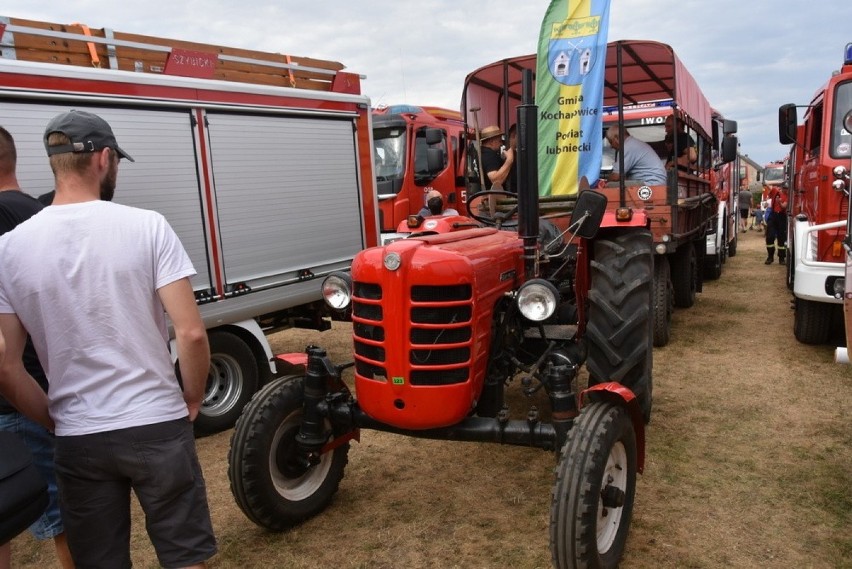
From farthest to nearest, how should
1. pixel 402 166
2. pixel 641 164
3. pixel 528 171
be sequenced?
pixel 402 166 → pixel 641 164 → pixel 528 171

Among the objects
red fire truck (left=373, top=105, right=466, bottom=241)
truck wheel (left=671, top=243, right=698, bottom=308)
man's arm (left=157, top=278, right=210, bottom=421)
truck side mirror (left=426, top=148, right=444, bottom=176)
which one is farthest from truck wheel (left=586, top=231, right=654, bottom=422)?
red fire truck (left=373, top=105, right=466, bottom=241)

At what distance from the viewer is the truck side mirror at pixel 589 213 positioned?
10.7 feet

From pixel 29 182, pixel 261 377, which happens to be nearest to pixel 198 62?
pixel 29 182

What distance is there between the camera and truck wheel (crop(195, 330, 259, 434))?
183 inches

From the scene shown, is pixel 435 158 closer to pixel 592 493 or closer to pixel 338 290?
pixel 338 290

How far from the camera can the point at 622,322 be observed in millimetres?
3453

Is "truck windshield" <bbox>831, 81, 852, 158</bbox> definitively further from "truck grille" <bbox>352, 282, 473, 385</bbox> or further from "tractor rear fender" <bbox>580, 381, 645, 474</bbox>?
"truck grille" <bbox>352, 282, 473, 385</bbox>

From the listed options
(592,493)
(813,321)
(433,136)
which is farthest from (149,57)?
(813,321)

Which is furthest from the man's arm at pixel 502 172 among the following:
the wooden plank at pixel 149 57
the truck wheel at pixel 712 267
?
the truck wheel at pixel 712 267

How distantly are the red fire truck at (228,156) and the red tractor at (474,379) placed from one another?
1616mm

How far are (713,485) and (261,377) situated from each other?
3.23 metres

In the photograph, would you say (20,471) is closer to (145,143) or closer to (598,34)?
(145,143)

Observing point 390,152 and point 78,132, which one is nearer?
point 78,132

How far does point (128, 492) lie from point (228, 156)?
3.06 meters
